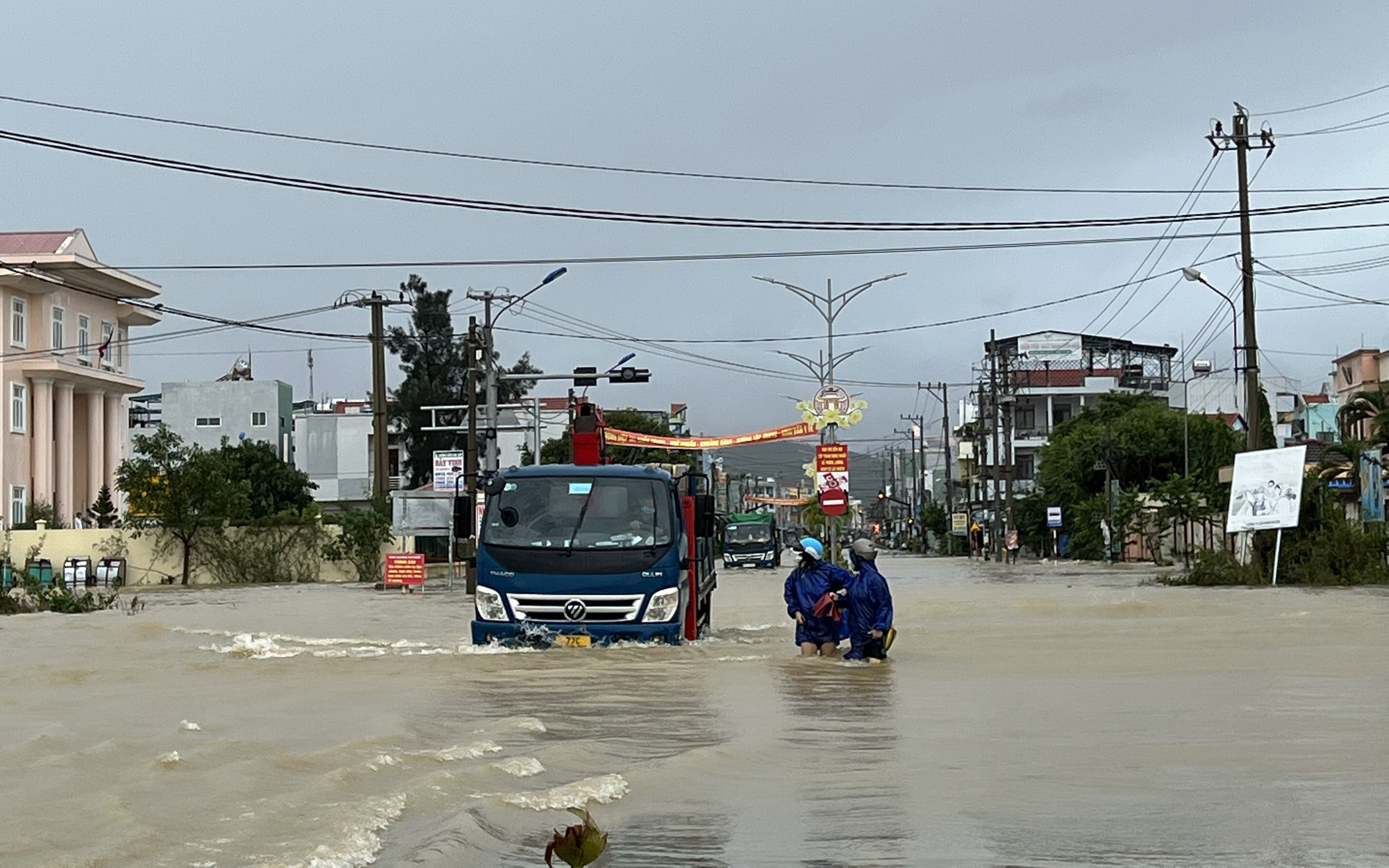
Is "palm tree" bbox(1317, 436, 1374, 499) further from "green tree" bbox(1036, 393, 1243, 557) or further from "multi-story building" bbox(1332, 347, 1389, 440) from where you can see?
"green tree" bbox(1036, 393, 1243, 557)

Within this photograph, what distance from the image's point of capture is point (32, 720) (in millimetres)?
13570

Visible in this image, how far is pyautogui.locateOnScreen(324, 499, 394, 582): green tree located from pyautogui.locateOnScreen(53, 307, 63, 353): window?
45.5ft

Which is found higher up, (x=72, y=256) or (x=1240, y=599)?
(x=72, y=256)

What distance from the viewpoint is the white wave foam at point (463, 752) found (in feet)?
34.8

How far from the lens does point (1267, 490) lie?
34.1m

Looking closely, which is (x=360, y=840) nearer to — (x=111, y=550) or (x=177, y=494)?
(x=177, y=494)

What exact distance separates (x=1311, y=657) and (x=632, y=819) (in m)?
12.0

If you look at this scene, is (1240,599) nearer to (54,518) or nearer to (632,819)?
(632,819)

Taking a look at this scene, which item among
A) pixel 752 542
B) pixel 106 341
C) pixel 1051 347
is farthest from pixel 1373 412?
pixel 1051 347

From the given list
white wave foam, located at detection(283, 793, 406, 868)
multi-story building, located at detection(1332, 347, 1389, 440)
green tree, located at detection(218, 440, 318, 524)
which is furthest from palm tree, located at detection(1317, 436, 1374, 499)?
green tree, located at detection(218, 440, 318, 524)

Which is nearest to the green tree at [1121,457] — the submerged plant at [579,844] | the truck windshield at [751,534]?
the truck windshield at [751,534]

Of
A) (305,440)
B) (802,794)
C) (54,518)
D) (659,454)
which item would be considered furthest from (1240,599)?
(305,440)

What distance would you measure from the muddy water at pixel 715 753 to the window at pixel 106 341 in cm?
4355

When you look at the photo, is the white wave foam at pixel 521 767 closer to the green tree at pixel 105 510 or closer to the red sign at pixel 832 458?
the red sign at pixel 832 458
